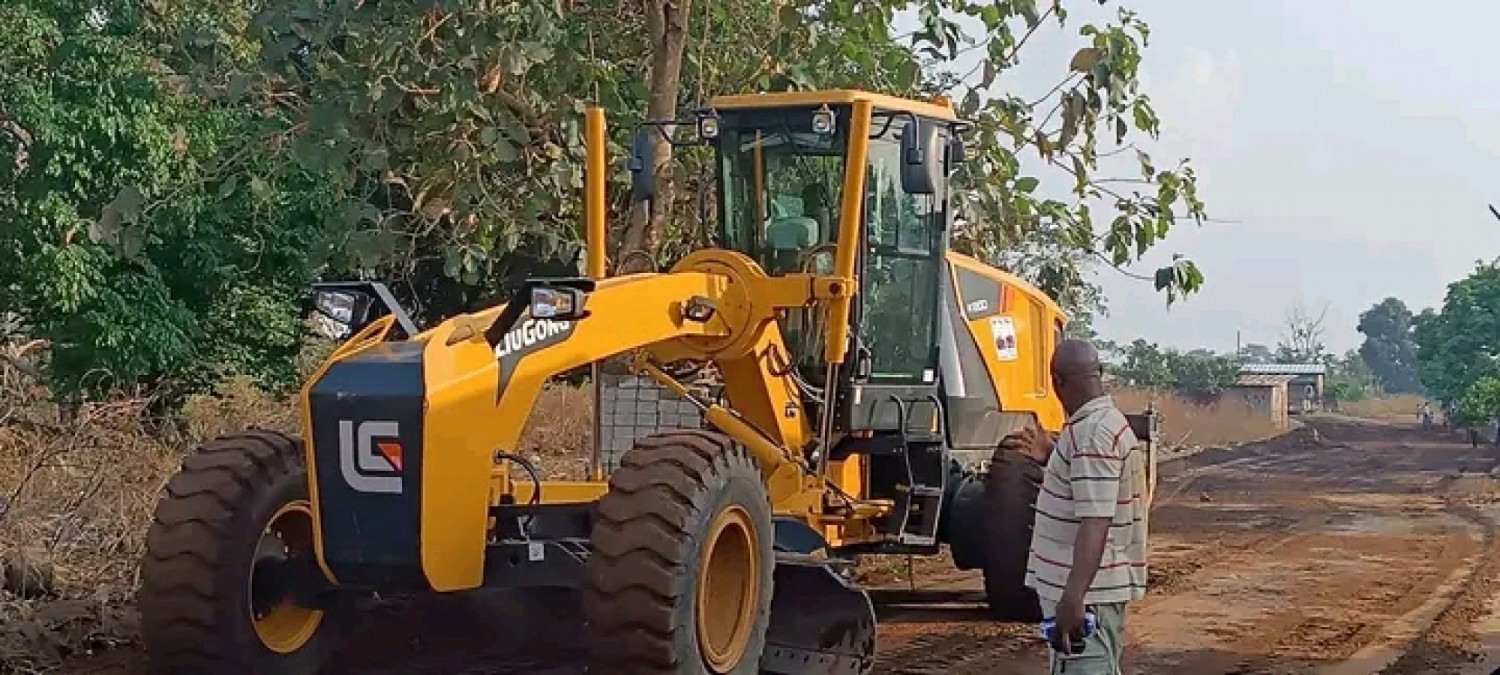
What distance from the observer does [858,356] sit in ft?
→ 29.6

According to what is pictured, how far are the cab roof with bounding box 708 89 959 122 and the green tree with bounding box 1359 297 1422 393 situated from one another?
111m

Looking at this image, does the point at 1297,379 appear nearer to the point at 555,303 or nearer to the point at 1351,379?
the point at 1351,379

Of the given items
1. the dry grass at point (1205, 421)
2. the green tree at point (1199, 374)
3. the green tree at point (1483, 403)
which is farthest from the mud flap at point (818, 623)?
the green tree at point (1199, 374)

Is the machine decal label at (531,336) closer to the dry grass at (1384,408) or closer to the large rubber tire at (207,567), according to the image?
the large rubber tire at (207,567)

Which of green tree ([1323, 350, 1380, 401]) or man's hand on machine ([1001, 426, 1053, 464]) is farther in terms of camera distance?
green tree ([1323, 350, 1380, 401])

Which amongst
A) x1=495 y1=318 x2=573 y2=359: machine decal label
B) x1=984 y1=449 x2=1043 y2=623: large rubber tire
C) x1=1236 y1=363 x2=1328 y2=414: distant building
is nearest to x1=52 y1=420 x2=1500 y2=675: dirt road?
x1=984 y1=449 x2=1043 y2=623: large rubber tire

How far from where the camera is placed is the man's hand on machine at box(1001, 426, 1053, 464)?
9934mm

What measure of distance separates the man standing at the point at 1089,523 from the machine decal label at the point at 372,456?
218 centimetres

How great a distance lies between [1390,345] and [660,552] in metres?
118

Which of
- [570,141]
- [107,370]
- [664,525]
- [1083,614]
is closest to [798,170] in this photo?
[570,141]

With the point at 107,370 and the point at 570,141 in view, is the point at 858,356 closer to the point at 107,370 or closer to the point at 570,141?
the point at 570,141

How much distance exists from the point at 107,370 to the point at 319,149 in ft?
18.9

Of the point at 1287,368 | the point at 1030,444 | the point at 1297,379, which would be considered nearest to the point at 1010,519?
the point at 1030,444

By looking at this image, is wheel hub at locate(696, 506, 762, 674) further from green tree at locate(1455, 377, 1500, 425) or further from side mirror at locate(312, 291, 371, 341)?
green tree at locate(1455, 377, 1500, 425)
